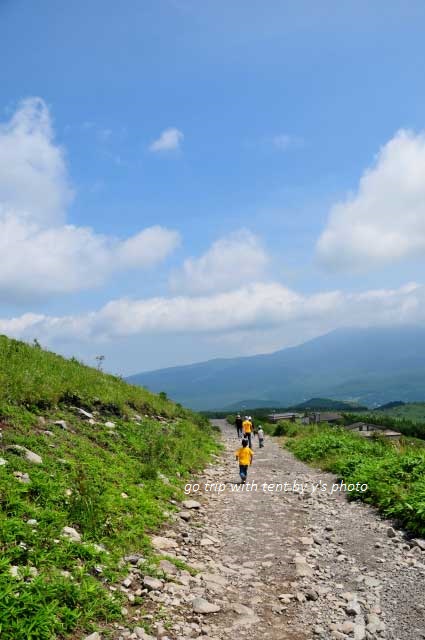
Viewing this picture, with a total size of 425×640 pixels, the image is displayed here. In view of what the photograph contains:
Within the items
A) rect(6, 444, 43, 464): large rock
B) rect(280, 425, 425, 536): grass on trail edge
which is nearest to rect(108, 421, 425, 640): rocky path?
rect(280, 425, 425, 536): grass on trail edge

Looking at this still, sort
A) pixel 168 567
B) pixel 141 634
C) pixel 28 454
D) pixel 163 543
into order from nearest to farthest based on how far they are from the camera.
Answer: pixel 141 634, pixel 168 567, pixel 163 543, pixel 28 454

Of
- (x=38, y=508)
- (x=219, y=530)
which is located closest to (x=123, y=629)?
(x=38, y=508)

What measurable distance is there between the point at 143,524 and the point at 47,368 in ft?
30.4

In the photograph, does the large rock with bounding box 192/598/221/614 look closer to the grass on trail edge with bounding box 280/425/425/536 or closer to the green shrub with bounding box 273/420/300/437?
the grass on trail edge with bounding box 280/425/425/536

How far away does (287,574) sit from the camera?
8.09m

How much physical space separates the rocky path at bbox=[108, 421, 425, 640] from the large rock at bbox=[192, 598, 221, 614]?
0.05ft

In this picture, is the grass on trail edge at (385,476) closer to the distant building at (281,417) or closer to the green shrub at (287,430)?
Result: the green shrub at (287,430)

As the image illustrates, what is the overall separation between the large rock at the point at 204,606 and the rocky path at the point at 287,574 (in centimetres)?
2

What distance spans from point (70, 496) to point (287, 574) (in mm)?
4340

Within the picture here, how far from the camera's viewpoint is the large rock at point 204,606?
21.3ft

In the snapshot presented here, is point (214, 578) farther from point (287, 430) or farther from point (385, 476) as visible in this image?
point (287, 430)

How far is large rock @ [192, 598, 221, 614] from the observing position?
649 cm

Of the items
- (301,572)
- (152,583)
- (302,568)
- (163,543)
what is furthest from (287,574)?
(152,583)

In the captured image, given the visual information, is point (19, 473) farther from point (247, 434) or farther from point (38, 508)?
point (247, 434)
